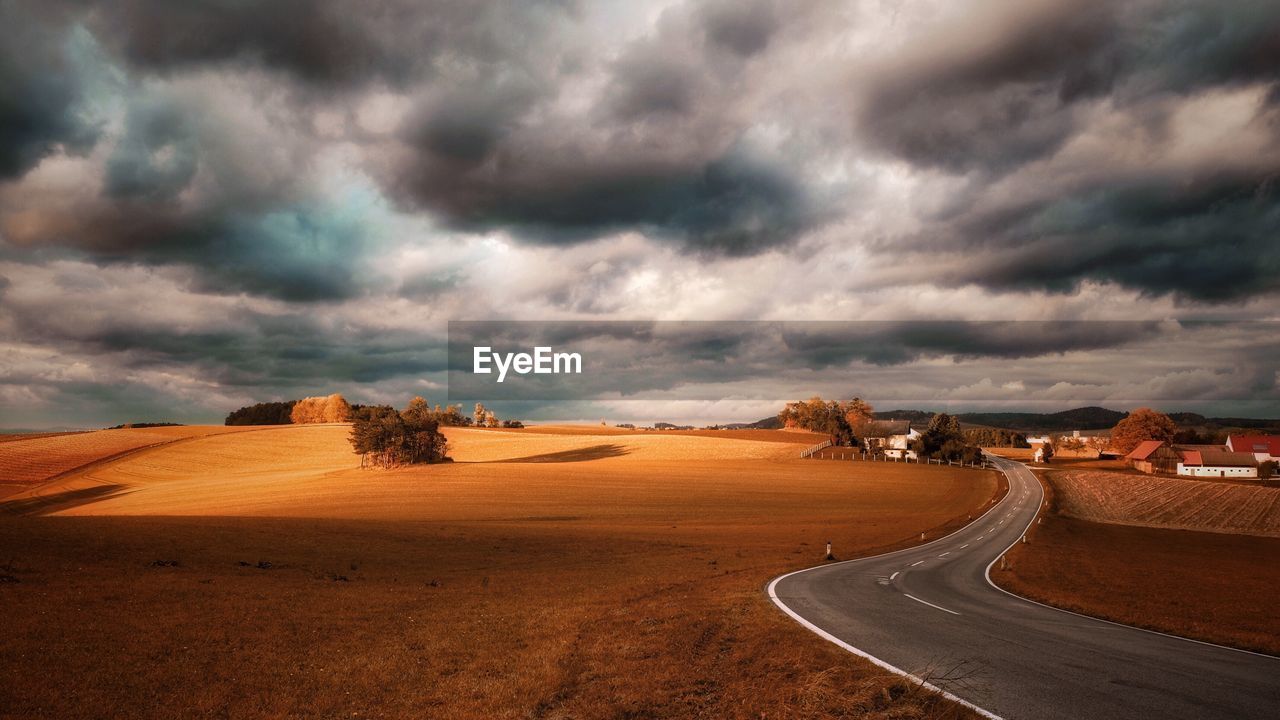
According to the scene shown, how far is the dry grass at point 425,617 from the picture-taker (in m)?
11.9

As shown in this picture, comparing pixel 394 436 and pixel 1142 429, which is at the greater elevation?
pixel 394 436

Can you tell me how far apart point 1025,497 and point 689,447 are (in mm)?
59139

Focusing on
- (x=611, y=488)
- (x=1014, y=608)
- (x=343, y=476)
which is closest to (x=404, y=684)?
(x=1014, y=608)

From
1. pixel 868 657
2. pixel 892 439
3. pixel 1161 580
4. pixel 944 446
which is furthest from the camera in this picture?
pixel 892 439

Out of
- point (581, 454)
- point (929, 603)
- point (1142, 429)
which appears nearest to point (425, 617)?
point (929, 603)

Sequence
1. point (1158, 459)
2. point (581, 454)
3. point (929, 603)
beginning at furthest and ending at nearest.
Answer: point (1158, 459) < point (581, 454) < point (929, 603)

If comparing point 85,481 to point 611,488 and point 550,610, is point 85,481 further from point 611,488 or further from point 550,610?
point 550,610

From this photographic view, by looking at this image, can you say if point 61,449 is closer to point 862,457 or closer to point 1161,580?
point 1161,580

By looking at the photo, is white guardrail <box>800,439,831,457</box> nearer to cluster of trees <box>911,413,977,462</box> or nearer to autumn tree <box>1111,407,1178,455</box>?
cluster of trees <box>911,413,977,462</box>

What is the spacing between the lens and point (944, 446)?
138125mm

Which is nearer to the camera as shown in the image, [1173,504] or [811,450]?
[1173,504]

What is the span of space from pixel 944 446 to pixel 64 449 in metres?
163

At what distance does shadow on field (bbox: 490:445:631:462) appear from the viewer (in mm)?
116262

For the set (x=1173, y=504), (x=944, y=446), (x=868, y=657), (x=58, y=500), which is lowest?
(x=1173, y=504)
